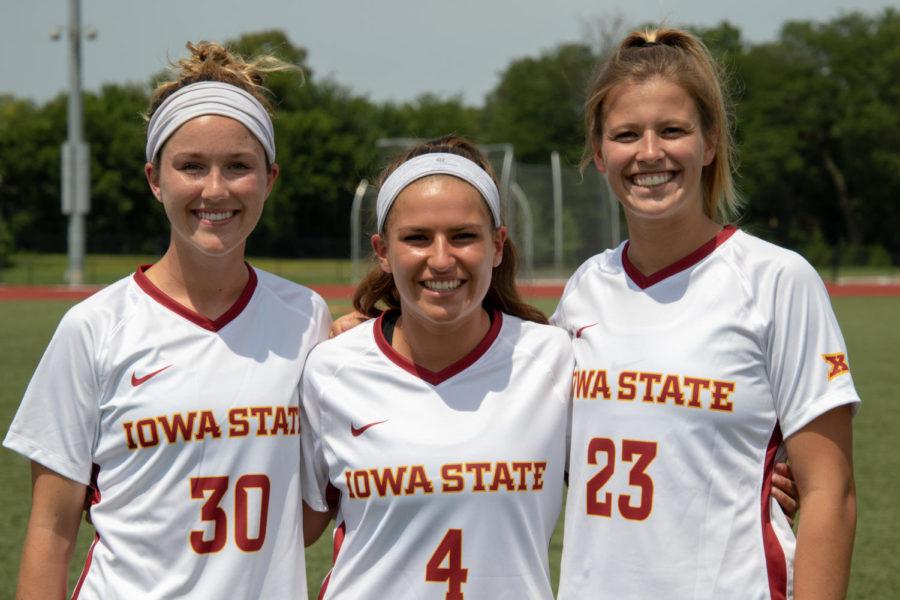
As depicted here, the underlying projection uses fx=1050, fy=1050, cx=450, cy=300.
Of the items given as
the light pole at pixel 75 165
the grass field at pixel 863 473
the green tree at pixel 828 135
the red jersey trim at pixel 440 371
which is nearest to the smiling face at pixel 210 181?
the red jersey trim at pixel 440 371

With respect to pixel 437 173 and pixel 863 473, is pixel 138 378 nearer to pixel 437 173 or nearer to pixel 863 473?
pixel 437 173

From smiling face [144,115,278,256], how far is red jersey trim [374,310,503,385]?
17.3 inches

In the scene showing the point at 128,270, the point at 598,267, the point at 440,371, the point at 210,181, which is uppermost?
the point at 210,181

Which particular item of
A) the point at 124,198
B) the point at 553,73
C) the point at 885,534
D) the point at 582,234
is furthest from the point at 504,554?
the point at 553,73

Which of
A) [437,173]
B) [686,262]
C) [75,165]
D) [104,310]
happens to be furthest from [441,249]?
[75,165]

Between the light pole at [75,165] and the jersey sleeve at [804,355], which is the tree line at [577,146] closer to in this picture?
the light pole at [75,165]

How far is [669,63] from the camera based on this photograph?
8.11 ft

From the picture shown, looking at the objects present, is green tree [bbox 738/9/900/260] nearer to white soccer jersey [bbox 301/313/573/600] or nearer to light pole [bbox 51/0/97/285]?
light pole [bbox 51/0/97/285]

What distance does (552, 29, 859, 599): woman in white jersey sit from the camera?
2268 mm

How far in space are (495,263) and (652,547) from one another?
77cm

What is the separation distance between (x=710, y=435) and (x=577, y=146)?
44784 millimetres

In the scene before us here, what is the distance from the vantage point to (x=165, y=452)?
238cm

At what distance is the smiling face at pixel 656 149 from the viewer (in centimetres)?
242

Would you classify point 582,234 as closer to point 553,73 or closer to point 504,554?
point 504,554
